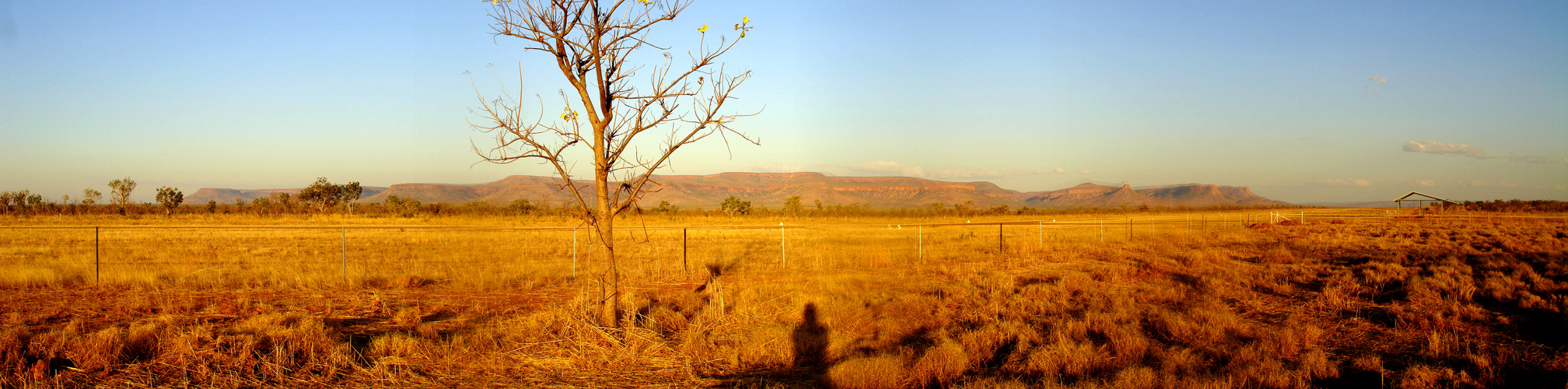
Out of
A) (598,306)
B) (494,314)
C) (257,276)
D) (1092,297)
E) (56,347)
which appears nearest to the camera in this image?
(56,347)

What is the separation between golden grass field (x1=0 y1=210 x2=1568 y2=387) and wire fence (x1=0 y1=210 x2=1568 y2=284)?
0.23 metres

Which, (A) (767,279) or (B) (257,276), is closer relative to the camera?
(B) (257,276)

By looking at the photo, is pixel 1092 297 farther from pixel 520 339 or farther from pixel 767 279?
pixel 520 339

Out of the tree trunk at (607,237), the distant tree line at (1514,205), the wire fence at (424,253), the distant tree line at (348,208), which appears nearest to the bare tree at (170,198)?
the distant tree line at (348,208)

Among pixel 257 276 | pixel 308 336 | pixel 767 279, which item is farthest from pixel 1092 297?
pixel 257 276

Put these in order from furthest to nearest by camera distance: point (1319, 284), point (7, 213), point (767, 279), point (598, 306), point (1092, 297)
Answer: point (7, 213) < point (767, 279) < point (1319, 284) < point (1092, 297) < point (598, 306)

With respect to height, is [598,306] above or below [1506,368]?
above

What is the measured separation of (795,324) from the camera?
29.2 feet

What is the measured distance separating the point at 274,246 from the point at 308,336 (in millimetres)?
20335

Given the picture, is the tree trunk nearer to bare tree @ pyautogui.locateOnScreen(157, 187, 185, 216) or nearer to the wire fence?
the wire fence

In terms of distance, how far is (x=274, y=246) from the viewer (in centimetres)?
→ 2331

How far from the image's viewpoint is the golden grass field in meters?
6.37

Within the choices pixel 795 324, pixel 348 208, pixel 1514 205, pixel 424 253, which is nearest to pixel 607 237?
pixel 795 324

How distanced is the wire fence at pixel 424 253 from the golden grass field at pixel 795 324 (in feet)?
0.75
